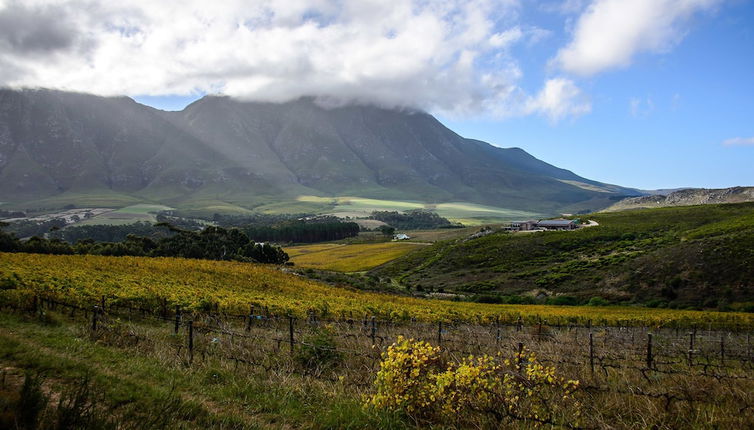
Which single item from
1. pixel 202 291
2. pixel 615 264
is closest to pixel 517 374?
pixel 202 291

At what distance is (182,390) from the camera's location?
722cm

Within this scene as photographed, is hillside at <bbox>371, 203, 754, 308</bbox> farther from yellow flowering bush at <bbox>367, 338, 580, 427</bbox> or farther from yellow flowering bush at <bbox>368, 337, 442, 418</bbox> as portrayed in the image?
yellow flowering bush at <bbox>368, 337, 442, 418</bbox>

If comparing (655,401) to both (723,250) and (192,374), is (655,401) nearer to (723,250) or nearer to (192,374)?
(192,374)

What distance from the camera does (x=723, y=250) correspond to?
53.7m

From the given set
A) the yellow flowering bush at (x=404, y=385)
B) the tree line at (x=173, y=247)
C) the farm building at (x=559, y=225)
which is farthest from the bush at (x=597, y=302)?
the farm building at (x=559, y=225)

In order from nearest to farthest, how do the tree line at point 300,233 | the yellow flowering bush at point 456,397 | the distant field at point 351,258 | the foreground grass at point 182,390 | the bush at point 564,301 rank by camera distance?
the foreground grass at point 182,390 → the yellow flowering bush at point 456,397 → the bush at point 564,301 → the distant field at point 351,258 → the tree line at point 300,233

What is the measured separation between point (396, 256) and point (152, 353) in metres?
86.9

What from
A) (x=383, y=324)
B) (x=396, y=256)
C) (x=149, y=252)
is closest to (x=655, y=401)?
(x=383, y=324)

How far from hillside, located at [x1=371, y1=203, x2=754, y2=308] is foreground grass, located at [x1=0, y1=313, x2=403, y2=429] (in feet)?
163

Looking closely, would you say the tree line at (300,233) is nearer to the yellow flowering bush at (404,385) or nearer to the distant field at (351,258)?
the distant field at (351,258)

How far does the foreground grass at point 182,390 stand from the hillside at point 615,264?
163 feet

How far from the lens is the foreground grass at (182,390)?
19.0ft

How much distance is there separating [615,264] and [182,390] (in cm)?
6700

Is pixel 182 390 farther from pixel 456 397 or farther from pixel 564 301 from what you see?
pixel 564 301
